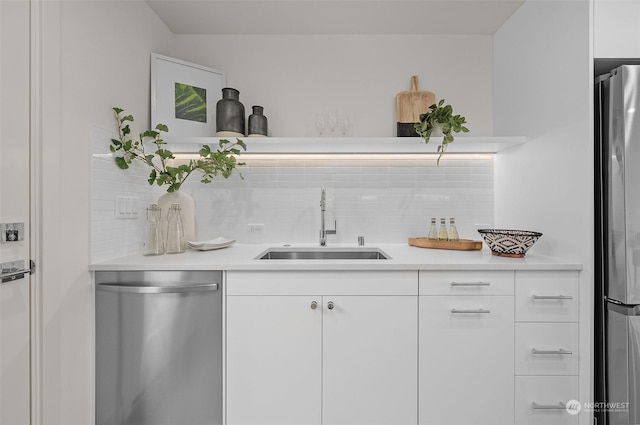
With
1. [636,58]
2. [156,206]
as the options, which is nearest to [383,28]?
[636,58]

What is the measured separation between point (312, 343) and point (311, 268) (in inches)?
13.4

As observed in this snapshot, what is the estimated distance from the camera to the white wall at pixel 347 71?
7.28ft

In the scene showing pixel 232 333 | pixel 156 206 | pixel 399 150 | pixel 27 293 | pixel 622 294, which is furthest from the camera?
pixel 399 150

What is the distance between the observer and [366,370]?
149 cm

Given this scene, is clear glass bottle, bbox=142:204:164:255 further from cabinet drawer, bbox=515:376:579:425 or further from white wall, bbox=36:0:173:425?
cabinet drawer, bbox=515:376:579:425

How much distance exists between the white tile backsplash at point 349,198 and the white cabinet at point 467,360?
0.78 meters

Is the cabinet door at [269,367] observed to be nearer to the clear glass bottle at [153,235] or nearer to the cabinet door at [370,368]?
the cabinet door at [370,368]

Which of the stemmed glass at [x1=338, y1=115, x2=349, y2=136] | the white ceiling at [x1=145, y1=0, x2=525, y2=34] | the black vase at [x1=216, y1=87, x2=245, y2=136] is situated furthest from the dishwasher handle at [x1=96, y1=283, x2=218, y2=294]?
the white ceiling at [x1=145, y1=0, x2=525, y2=34]

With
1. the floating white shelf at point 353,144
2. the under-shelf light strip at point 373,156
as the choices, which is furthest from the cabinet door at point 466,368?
the under-shelf light strip at point 373,156

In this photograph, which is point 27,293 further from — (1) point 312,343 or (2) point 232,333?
(1) point 312,343

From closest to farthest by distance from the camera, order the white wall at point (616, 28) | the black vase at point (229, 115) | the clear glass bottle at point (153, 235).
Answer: the white wall at point (616, 28)
the clear glass bottle at point (153, 235)
the black vase at point (229, 115)

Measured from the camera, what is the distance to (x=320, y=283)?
150 centimetres

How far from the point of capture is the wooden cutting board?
7.02ft

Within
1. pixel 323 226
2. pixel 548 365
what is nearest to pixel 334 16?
pixel 323 226
